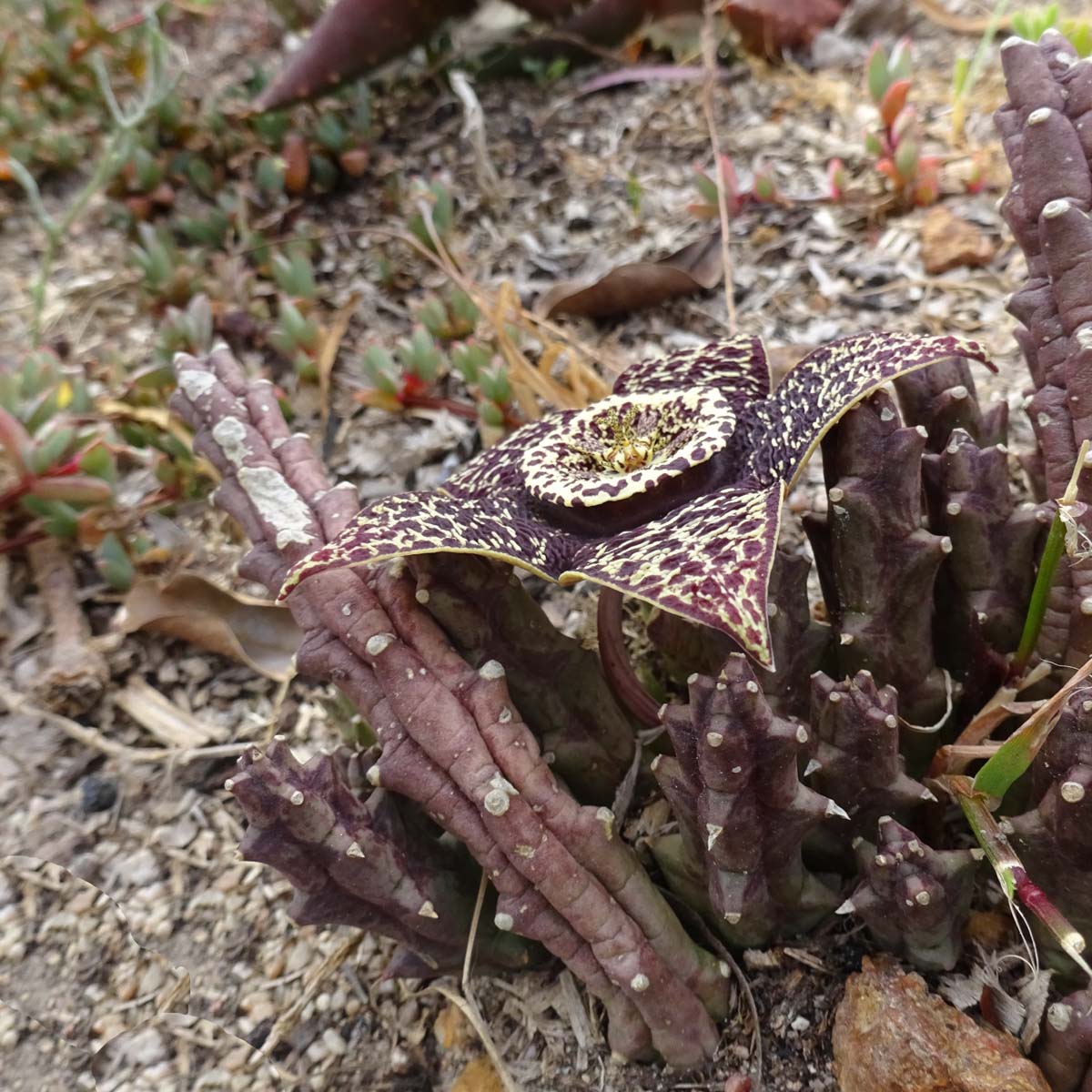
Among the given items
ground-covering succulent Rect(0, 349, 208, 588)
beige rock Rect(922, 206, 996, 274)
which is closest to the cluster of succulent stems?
ground-covering succulent Rect(0, 349, 208, 588)

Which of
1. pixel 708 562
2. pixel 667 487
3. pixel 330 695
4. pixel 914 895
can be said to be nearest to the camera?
pixel 708 562

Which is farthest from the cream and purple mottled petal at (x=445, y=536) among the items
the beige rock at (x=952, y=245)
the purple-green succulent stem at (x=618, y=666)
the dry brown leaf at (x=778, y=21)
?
the dry brown leaf at (x=778, y=21)

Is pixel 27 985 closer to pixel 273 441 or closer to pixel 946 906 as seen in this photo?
pixel 273 441

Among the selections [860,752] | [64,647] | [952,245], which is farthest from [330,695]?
[952,245]

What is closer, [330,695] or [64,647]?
[330,695]

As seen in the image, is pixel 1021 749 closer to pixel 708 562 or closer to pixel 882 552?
pixel 882 552

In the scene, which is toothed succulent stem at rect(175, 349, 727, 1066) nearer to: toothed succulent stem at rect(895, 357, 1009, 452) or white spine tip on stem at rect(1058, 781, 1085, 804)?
white spine tip on stem at rect(1058, 781, 1085, 804)

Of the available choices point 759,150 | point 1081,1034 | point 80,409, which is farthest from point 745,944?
point 759,150
